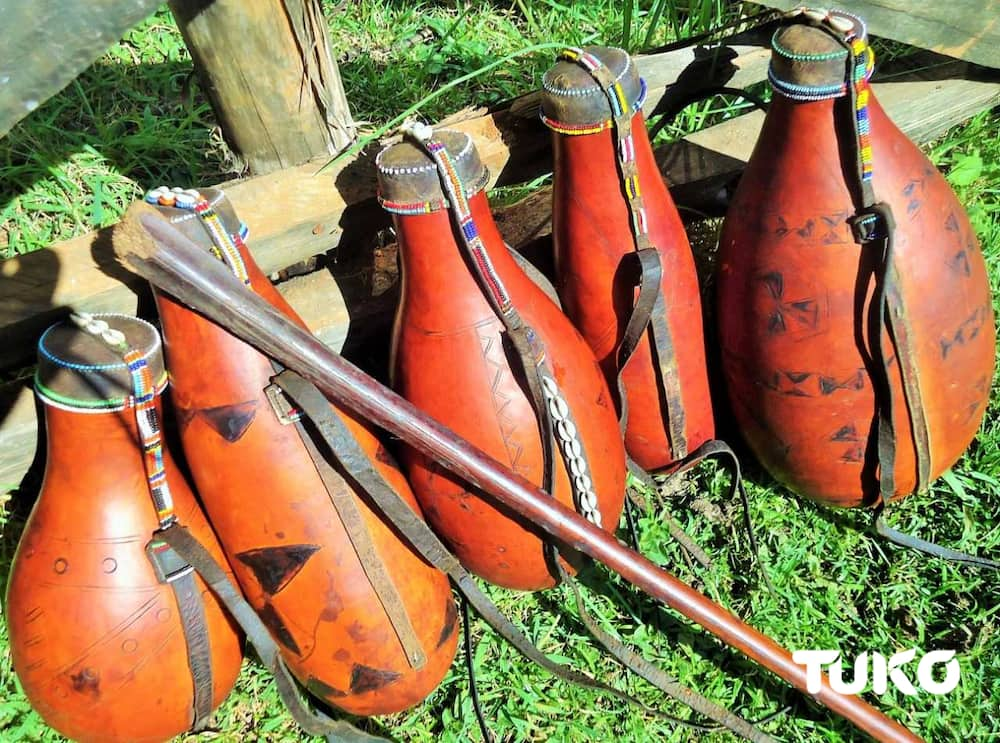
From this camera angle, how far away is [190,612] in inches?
71.7

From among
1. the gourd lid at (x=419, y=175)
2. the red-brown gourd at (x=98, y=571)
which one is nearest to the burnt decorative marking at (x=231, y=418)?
the red-brown gourd at (x=98, y=571)

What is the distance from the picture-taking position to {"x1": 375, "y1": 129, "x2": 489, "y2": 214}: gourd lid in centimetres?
170

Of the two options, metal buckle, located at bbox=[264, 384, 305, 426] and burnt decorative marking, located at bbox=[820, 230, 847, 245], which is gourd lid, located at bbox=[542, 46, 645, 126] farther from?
metal buckle, located at bbox=[264, 384, 305, 426]

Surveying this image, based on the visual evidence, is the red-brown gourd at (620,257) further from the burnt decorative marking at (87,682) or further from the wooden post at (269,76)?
the burnt decorative marking at (87,682)

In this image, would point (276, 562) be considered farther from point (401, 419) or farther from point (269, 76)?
point (269, 76)

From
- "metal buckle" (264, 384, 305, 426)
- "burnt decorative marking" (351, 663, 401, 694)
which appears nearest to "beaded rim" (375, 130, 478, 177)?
"metal buckle" (264, 384, 305, 426)

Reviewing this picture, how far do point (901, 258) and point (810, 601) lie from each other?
0.85 m

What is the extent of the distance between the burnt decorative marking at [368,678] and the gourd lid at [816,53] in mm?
1362

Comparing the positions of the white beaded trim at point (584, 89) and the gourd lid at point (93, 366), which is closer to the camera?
the gourd lid at point (93, 366)

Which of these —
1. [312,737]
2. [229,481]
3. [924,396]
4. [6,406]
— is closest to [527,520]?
[229,481]

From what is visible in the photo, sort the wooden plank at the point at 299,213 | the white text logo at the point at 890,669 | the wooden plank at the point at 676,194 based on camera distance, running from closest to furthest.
Answer: the wooden plank at the point at 299,213
the wooden plank at the point at 676,194
the white text logo at the point at 890,669

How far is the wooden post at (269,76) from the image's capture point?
1863 mm

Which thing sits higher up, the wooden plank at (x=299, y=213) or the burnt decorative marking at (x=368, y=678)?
the wooden plank at (x=299, y=213)

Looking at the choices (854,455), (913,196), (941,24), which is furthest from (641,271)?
(941,24)
